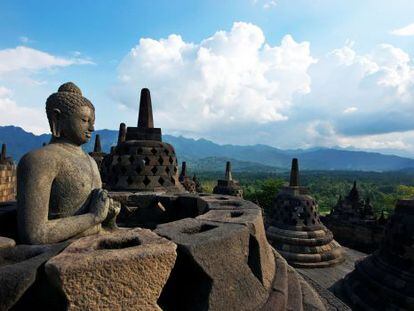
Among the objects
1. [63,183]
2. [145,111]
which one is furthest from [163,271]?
[145,111]

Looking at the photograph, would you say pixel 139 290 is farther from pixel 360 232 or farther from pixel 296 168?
pixel 360 232

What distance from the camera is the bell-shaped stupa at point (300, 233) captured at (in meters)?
10.0

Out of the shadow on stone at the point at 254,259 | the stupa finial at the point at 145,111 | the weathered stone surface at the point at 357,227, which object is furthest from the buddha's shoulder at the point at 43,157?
the weathered stone surface at the point at 357,227

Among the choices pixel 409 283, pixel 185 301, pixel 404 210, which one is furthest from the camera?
pixel 404 210

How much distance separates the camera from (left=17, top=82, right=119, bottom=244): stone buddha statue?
82.2 inches

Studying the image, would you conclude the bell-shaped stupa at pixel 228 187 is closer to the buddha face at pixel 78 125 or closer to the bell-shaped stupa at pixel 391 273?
the bell-shaped stupa at pixel 391 273

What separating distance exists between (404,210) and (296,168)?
5.22 meters

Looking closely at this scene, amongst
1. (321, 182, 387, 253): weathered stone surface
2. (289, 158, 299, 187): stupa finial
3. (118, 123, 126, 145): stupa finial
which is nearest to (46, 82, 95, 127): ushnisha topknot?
(118, 123, 126, 145): stupa finial

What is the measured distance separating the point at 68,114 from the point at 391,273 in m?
6.87

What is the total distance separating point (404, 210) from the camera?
263 inches

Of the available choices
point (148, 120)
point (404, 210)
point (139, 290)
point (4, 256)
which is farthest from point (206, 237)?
point (404, 210)

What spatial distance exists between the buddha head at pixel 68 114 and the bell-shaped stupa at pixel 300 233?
29.5 ft

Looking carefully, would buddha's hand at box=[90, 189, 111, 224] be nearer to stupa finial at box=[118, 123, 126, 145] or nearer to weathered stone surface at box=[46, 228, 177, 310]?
weathered stone surface at box=[46, 228, 177, 310]

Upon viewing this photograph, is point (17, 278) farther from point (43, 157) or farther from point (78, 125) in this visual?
point (78, 125)
